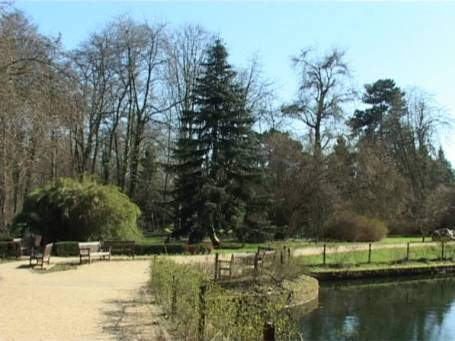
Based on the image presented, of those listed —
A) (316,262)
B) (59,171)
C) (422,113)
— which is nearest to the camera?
(316,262)

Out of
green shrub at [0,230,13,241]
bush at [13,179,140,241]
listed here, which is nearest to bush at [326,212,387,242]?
bush at [13,179,140,241]

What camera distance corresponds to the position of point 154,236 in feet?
136

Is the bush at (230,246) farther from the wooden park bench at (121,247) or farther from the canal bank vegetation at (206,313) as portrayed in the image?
the canal bank vegetation at (206,313)

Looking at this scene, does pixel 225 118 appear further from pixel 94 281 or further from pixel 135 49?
pixel 94 281

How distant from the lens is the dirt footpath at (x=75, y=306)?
10.6 meters

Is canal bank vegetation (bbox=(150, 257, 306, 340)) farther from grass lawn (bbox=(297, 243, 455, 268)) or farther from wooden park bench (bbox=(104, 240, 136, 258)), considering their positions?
wooden park bench (bbox=(104, 240, 136, 258))

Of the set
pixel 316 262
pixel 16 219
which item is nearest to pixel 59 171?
pixel 16 219

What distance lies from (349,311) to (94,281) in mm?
8264

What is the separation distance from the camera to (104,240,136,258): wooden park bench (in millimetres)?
27391

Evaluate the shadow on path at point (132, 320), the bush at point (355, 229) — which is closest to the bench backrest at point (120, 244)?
the shadow on path at point (132, 320)

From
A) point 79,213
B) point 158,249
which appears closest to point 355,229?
point 158,249

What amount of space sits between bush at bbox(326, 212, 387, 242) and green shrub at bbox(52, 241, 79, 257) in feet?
Answer: 62.4

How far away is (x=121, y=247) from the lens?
90.3ft

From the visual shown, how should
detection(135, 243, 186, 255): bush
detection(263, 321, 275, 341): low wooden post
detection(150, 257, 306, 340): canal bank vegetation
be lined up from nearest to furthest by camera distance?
1. detection(263, 321, 275, 341): low wooden post
2. detection(150, 257, 306, 340): canal bank vegetation
3. detection(135, 243, 186, 255): bush
